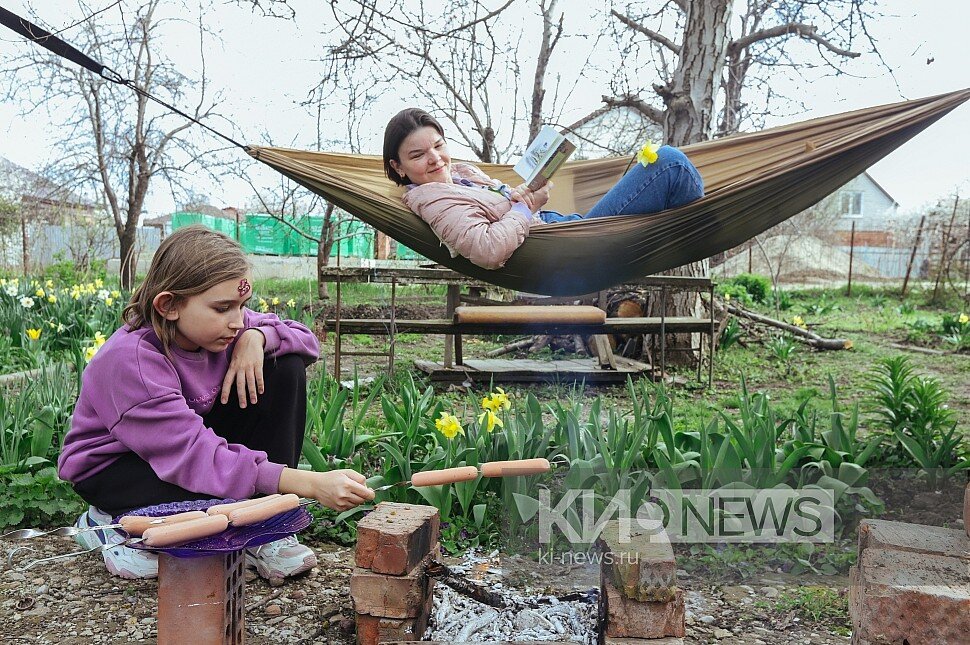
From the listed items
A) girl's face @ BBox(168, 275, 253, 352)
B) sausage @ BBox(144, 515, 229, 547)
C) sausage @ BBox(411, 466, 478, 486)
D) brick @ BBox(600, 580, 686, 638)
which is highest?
girl's face @ BBox(168, 275, 253, 352)

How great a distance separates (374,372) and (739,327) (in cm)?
337

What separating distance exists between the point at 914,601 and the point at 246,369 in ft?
4.04

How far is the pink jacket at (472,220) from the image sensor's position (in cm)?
188

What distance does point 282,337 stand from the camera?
154 centimetres

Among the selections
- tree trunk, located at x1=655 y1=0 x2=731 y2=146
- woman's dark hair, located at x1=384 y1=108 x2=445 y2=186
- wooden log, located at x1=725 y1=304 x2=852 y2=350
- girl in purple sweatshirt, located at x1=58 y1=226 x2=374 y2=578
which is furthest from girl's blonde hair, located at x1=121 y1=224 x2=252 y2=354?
wooden log, located at x1=725 y1=304 x2=852 y2=350

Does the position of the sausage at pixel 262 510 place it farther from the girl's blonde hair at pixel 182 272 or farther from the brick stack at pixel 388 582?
the girl's blonde hair at pixel 182 272

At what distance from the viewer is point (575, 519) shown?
6.36 feet

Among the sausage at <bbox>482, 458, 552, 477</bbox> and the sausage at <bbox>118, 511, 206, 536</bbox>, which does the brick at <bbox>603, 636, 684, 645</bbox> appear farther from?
the sausage at <bbox>118, 511, 206, 536</bbox>

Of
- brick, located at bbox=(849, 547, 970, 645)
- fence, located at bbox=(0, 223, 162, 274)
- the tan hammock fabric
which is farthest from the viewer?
fence, located at bbox=(0, 223, 162, 274)

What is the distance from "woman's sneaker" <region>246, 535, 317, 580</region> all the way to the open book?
3.67 ft

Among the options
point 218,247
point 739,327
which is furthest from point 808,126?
point 739,327

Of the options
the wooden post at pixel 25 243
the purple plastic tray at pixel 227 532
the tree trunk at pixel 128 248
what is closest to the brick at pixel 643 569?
the purple plastic tray at pixel 227 532

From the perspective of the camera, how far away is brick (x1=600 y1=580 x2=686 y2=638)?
1.21m

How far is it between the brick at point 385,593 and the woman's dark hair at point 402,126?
3.96ft
